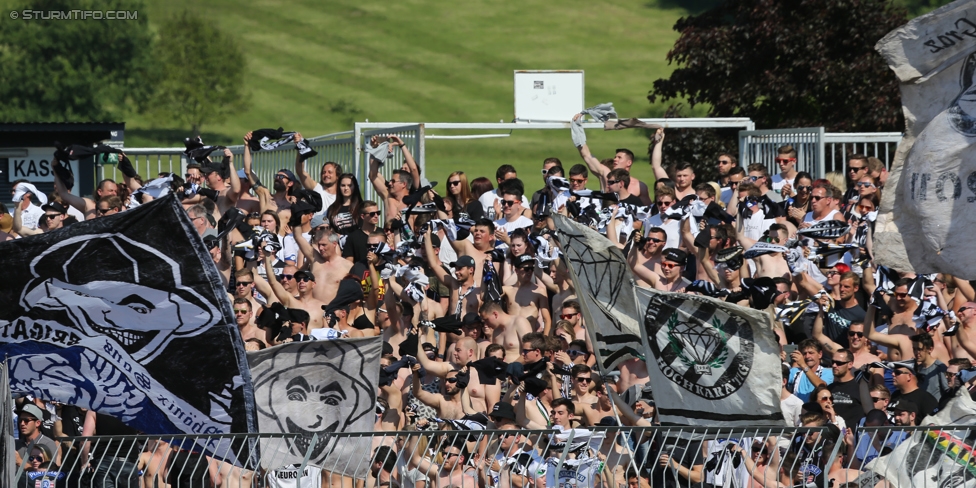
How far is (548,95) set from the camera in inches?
794

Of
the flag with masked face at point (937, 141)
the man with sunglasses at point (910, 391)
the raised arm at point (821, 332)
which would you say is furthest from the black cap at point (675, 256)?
the flag with masked face at point (937, 141)

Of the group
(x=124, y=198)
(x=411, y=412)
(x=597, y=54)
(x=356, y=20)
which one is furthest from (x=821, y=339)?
(x=356, y=20)

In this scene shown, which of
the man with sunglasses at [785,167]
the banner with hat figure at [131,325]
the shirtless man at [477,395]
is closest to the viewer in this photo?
the banner with hat figure at [131,325]

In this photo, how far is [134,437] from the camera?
8.83m

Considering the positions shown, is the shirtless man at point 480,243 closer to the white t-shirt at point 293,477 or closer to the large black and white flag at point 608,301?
the large black and white flag at point 608,301

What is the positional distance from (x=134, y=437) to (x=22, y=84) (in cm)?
6399

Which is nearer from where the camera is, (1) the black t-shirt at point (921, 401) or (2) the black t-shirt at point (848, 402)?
(1) the black t-shirt at point (921, 401)

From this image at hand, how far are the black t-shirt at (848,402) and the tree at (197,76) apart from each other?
56.3m

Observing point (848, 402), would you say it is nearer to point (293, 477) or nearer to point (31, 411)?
point (293, 477)

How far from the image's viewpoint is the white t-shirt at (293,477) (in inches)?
353

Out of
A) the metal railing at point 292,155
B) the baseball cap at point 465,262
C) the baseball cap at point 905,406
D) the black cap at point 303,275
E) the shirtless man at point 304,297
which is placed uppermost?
the metal railing at point 292,155

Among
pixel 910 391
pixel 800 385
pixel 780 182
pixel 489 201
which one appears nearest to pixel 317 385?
pixel 800 385

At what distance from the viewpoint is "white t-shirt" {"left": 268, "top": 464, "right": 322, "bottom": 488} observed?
29.5 ft

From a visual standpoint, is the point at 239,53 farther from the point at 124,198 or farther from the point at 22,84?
the point at 124,198
